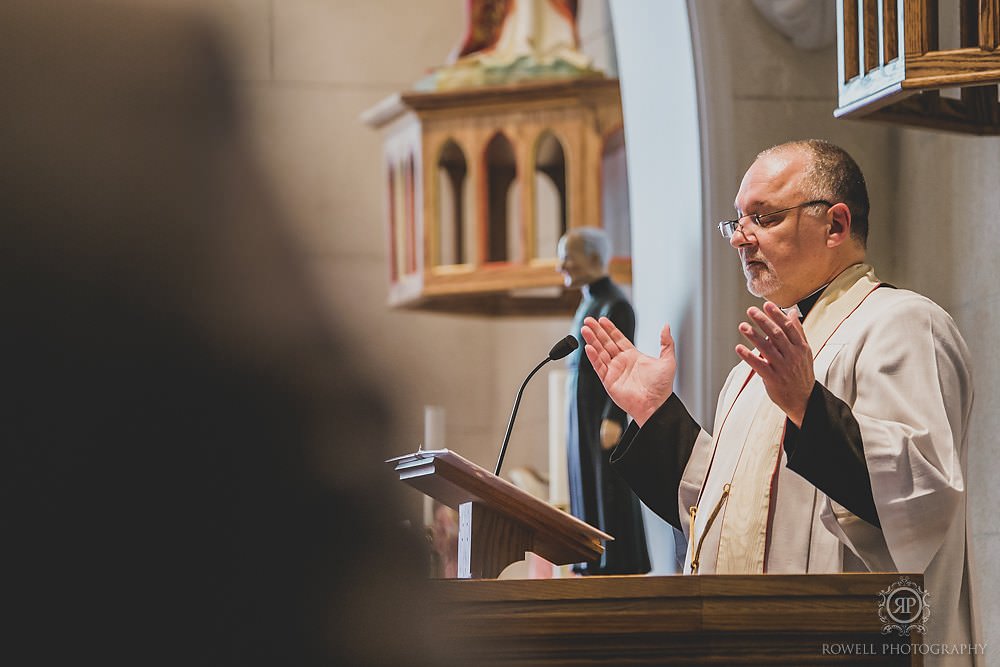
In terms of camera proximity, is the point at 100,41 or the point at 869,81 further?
the point at 869,81

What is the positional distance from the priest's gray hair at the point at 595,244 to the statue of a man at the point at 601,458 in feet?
0.46

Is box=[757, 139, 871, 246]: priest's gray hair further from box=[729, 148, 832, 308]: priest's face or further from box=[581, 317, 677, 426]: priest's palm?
box=[581, 317, 677, 426]: priest's palm

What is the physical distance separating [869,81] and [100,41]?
306 centimetres

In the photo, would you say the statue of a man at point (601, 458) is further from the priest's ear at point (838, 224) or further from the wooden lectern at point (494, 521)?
the wooden lectern at point (494, 521)

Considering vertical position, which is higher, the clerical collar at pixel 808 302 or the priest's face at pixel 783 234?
the priest's face at pixel 783 234

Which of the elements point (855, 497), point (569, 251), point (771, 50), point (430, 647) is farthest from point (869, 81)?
point (569, 251)

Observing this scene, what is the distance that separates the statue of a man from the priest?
3001 mm

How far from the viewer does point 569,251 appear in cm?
733

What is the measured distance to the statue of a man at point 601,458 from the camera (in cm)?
682

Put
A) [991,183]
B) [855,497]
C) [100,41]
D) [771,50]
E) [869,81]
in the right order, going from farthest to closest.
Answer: [771,50] < [991,183] < [869,81] < [855,497] < [100,41]

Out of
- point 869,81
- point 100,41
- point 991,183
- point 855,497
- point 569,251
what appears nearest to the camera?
point 100,41

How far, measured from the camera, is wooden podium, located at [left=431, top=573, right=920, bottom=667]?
2270 millimetres

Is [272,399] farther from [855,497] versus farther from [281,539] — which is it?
[855,497]

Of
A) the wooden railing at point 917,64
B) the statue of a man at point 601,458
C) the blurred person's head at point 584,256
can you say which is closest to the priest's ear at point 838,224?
the wooden railing at point 917,64
